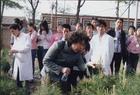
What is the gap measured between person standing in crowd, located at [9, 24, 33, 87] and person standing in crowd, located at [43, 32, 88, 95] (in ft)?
7.60

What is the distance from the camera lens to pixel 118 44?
9.92 m

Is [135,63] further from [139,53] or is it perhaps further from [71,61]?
[71,61]

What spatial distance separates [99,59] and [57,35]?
3.42 metres

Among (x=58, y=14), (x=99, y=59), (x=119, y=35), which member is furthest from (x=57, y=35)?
(x=58, y=14)

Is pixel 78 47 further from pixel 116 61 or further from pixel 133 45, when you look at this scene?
pixel 133 45

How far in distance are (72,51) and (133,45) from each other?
4.97m

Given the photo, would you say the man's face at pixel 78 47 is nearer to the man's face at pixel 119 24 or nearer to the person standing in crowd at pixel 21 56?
the person standing in crowd at pixel 21 56

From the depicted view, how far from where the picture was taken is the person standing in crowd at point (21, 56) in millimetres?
8211

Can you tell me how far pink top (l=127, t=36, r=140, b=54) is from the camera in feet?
34.3

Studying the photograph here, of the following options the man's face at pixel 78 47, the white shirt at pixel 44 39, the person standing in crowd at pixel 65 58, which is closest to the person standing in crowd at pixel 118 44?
the white shirt at pixel 44 39

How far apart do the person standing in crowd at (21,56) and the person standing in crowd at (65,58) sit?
2316 millimetres

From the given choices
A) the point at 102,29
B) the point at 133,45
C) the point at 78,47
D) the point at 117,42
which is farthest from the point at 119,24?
the point at 78,47

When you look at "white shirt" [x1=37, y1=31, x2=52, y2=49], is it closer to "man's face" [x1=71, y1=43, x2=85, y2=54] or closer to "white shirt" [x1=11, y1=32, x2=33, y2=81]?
"white shirt" [x1=11, y1=32, x2=33, y2=81]

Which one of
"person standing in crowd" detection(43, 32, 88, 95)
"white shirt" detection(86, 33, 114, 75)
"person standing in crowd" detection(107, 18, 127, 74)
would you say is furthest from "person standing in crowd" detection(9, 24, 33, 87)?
"person standing in crowd" detection(43, 32, 88, 95)
